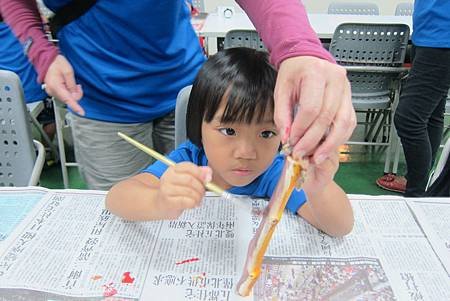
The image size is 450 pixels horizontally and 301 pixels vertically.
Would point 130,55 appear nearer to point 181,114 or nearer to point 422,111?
point 181,114

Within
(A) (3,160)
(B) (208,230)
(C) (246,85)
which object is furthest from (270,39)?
(A) (3,160)

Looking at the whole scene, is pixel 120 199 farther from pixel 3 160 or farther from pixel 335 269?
pixel 3 160

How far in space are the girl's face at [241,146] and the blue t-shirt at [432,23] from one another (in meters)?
1.11

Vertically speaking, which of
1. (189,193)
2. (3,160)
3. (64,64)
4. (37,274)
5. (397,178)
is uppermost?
Result: (64,64)

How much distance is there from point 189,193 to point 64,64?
0.40 metres

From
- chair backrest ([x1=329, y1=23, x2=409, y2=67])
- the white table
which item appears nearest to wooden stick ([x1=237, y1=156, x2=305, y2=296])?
chair backrest ([x1=329, y1=23, x2=409, y2=67])

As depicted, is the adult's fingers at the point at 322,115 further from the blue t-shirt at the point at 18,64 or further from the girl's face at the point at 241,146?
the blue t-shirt at the point at 18,64

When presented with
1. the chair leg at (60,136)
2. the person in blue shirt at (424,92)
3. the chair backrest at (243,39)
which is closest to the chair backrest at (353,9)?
the chair backrest at (243,39)

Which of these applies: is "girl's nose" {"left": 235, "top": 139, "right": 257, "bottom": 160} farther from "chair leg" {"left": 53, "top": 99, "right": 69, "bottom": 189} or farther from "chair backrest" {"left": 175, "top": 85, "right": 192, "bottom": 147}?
"chair leg" {"left": 53, "top": 99, "right": 69, "bottom": 189}

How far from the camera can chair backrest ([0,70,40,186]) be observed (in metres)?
1.16

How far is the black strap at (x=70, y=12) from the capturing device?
942mm

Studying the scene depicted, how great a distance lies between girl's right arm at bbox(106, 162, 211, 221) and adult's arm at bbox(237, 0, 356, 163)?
0.16 m

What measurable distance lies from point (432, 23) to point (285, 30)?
1.24 meters

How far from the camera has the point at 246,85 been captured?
0.85m
